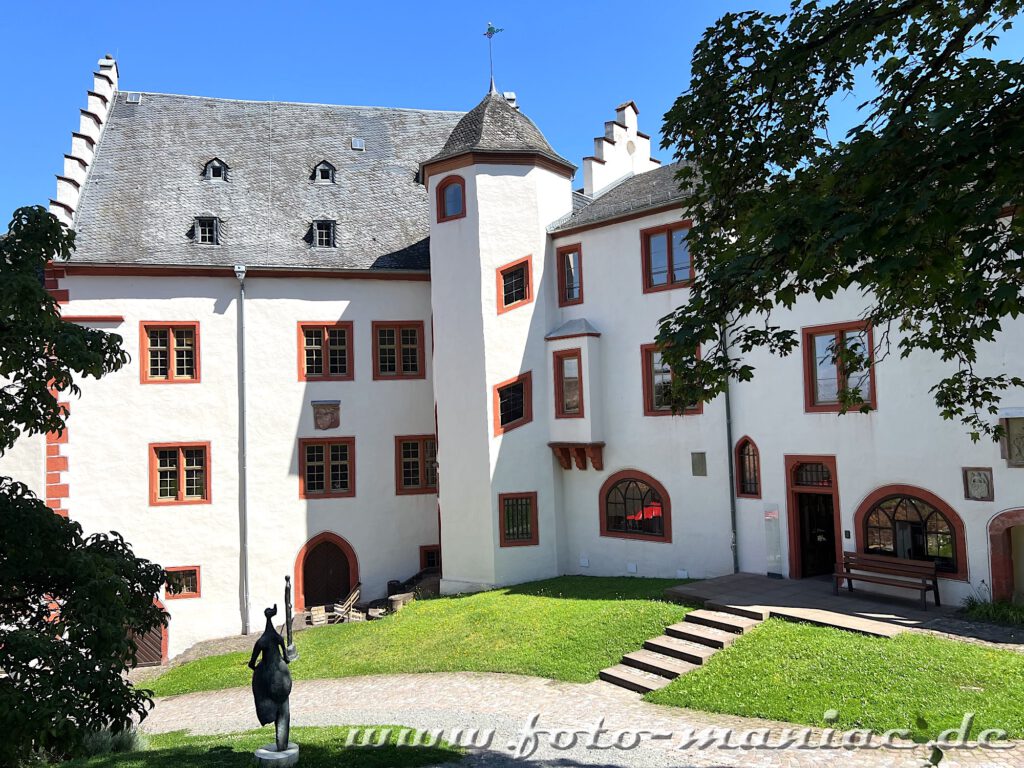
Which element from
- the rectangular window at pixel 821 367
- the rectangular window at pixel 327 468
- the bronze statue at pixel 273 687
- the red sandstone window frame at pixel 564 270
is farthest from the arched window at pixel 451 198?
the bronze statue at pixel 273 687

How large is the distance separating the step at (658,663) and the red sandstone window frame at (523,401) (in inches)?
336

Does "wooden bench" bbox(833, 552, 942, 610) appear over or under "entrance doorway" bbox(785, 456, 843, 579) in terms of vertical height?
under

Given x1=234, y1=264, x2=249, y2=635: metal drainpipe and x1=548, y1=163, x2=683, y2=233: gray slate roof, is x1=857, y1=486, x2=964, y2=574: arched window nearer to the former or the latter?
x1=548, y1=163, x2=683, y2=233: gray slate roof

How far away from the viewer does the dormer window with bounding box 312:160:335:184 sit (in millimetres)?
26234

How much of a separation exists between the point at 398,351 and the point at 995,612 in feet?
53.7

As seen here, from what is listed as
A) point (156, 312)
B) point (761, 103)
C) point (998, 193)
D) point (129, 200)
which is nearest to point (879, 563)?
point (761, 103)

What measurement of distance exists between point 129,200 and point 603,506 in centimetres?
1639

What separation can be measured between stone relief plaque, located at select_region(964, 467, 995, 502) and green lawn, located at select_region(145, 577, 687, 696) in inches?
226

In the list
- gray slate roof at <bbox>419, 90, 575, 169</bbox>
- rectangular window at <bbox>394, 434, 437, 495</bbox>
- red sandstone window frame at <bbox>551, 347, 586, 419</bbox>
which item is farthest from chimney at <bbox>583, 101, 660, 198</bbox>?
rectangular window at <bbox>394, 434, 437, 495</bbox>

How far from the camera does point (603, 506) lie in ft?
70.4

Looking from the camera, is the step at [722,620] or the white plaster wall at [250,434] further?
the white plaster wall at [250,434]

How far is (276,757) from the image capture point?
29.7 feet

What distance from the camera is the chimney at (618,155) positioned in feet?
82.6

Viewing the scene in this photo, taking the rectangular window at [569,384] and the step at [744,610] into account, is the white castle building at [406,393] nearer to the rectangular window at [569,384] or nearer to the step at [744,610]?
the rectangular window at [569,384]
